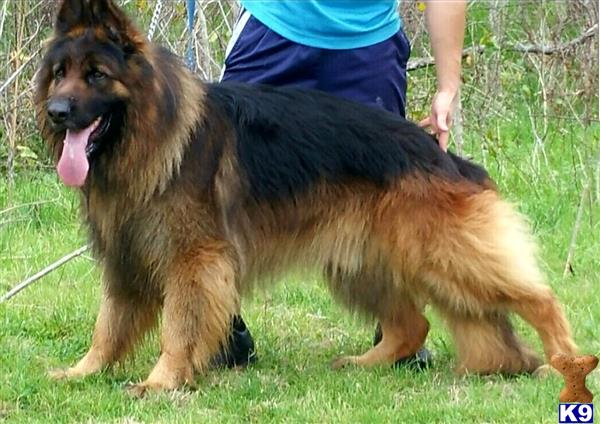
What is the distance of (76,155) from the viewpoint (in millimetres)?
4383

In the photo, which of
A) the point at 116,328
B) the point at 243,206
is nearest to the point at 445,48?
the point at 243,206

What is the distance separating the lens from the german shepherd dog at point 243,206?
4.46 m

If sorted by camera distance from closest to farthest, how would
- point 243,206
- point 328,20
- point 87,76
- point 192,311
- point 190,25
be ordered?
1. point 87,76
2. point 192,311
3. point 243,206
4. point 328,20
5. point 190,25

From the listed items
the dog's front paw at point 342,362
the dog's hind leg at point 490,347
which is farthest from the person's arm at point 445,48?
the dog's front paw at point 342,362

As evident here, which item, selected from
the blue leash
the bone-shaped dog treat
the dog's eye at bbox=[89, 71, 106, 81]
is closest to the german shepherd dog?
the dog's eye at bbox=[89, 71, 106, 81]

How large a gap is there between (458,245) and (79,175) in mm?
1628

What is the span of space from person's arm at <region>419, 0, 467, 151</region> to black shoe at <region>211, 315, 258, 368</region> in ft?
4.26

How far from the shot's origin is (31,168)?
856 centimetres

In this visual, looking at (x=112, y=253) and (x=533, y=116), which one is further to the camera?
(x=533, y=116)

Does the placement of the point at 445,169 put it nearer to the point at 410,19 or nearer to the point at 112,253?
the point at 112,253

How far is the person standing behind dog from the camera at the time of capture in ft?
16.2

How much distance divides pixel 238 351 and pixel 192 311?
0.68 metres

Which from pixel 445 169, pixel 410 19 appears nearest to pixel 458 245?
pixel 445 169

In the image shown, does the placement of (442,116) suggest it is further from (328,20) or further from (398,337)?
(398,337)
